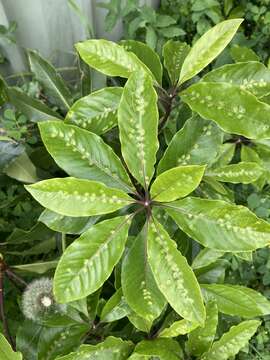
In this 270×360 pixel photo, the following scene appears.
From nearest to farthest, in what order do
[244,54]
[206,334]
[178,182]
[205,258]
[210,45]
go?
1. [178,182]
2. [210,45]
3. [206,334]
4. [205,258]
5. [244,54]

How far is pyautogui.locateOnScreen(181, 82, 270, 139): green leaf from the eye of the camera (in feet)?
3.10

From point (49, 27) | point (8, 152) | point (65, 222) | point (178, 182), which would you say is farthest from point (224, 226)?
point (49, 27)

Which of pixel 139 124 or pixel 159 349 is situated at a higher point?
pixel 139 124

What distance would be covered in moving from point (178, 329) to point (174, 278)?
207 millimetres

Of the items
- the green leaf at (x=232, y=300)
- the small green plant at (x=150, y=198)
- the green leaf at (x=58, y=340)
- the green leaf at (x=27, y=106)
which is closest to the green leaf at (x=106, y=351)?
the small green plant at (x=150, y=198)

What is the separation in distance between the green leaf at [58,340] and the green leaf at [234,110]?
597mm

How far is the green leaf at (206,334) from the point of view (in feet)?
3.59

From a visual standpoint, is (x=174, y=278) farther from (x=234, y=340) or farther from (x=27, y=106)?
(x=27, y=106)

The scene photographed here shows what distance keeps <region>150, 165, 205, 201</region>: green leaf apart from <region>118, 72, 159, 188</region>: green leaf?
0.05m

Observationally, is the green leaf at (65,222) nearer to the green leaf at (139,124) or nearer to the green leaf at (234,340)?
the green leaf at (139,124)

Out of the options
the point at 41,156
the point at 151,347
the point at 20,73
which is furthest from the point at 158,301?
the point at 20,73

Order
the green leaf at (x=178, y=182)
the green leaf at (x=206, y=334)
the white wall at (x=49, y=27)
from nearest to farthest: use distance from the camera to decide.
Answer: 1. the green leaf at (x=178, y=182)
2. the green leaf at (x=206, y=334)
3. the white wall at (x=49, y=27)

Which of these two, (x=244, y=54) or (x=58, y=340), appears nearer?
(x=58, y=340)

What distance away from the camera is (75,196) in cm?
91
